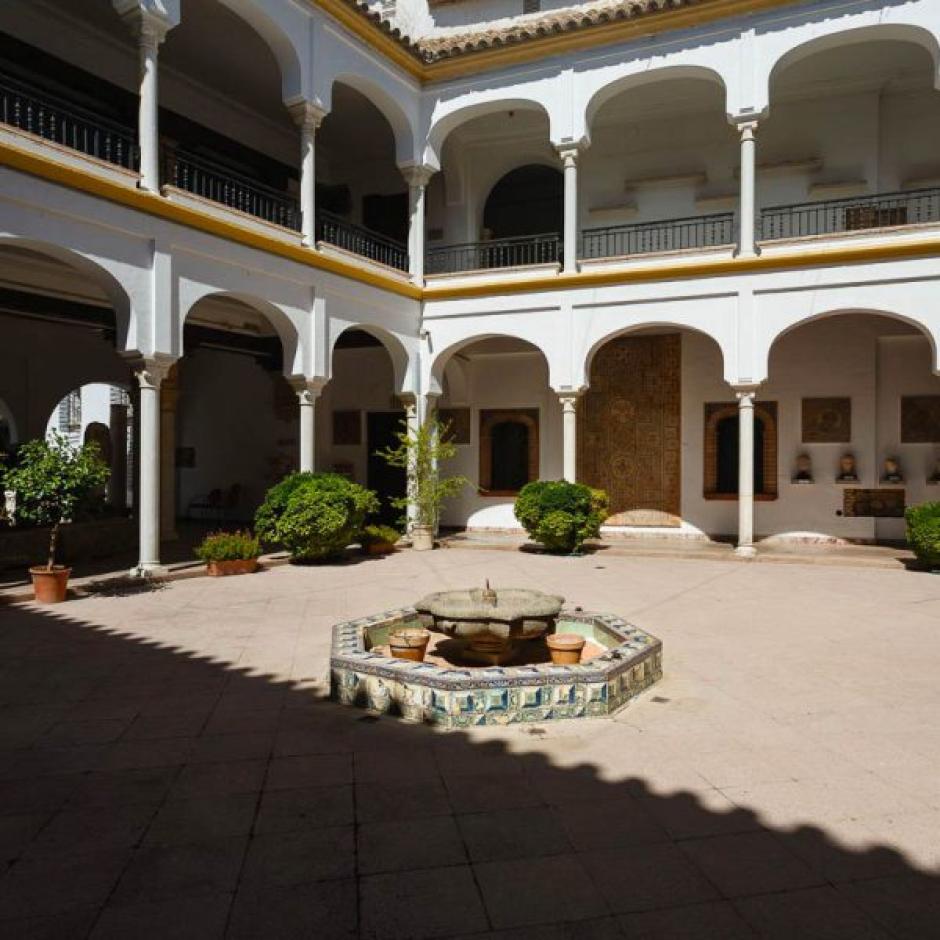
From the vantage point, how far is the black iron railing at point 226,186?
1120 centimetres

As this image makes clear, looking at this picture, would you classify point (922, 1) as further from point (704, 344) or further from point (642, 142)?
point (704, 344)

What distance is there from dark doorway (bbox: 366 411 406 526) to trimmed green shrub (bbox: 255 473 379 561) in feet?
19.8

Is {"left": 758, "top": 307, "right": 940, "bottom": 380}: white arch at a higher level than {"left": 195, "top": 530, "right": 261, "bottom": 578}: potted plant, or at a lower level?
higher

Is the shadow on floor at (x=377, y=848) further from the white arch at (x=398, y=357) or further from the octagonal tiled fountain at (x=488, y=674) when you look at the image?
the white arch at (x=398, y=357)

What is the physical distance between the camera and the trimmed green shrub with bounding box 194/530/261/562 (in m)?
10.8

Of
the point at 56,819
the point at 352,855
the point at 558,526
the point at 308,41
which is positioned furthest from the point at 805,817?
the point at 308,41

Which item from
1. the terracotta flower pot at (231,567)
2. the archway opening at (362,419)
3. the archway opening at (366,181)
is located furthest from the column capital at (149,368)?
the archway opening at (362,419)

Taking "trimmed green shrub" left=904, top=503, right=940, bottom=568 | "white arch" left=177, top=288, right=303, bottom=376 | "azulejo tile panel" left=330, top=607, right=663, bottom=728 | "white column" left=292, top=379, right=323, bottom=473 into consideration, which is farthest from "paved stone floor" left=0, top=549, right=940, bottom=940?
"white arch" left=177, top=288, right=303, bottom=376

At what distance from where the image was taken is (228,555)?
35.6ft

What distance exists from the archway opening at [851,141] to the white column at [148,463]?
35.4 feet

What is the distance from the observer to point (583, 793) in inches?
148

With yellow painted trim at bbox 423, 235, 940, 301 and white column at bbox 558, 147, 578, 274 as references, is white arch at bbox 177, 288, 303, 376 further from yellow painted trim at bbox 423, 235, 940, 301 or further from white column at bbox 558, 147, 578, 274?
white column at bbox 558, 147, 578, 274

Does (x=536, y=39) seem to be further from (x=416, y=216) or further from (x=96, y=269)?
(x=96, y=269)

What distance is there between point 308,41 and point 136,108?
9.85 ft
